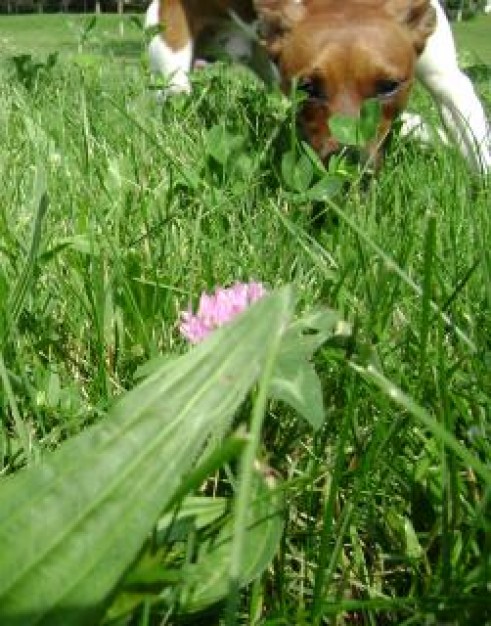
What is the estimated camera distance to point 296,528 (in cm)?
72

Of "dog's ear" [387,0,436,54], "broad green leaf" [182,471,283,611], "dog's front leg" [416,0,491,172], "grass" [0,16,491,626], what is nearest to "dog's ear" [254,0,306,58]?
"dog's ear" [387,0,436,54]

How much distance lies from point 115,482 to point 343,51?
2.42 metres

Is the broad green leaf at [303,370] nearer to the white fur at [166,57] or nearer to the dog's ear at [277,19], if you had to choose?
the dog's ear at [277,19]

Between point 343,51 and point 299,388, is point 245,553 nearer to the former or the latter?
point 299,388

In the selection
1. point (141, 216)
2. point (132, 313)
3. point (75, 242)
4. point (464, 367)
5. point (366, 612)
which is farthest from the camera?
point (141, 216)

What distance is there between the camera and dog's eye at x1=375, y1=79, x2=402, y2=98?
270cm

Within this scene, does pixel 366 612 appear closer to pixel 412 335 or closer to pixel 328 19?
pixel 412 335

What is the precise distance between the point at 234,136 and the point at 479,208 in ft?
1.50

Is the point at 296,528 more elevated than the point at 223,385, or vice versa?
the point at 223,385

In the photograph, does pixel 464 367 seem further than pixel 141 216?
No

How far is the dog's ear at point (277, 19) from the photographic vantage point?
9.81 feet

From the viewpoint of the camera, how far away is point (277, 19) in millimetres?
2998

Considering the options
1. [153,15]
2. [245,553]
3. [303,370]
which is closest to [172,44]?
[153,15]

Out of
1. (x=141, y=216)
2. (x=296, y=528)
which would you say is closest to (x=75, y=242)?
(x=141, y=216)
